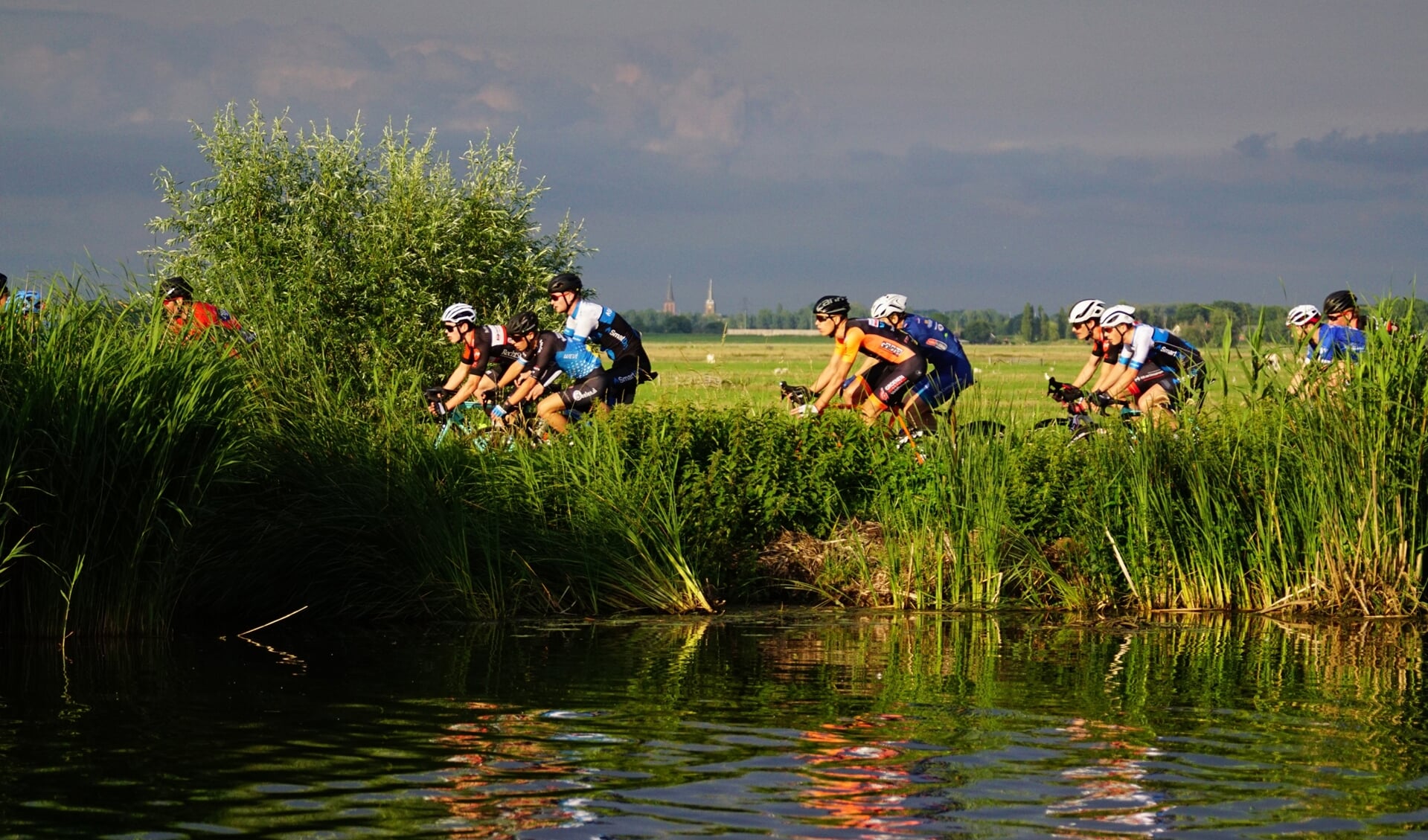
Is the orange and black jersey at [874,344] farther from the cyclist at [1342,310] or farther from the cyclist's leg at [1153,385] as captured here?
the cyclist at [1342,310]

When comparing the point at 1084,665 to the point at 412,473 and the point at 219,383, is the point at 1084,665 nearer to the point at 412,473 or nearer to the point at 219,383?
the point at 412,473

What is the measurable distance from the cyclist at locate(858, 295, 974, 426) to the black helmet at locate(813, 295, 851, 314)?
37 cm

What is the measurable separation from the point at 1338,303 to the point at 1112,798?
1097 cm

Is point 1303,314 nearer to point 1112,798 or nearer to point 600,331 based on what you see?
point 600,331

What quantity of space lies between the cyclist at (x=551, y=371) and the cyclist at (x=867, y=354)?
7.00ft

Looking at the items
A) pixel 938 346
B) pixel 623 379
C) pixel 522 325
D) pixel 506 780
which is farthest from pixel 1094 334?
pixel 506 780

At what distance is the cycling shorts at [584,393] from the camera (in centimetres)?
1691

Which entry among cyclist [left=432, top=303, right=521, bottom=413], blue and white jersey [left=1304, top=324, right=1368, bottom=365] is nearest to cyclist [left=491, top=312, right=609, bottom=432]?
cyclist [left=432, top=303, right=521, bottom=413]

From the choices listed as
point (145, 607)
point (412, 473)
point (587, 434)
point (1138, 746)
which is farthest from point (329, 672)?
point (1138, 746)

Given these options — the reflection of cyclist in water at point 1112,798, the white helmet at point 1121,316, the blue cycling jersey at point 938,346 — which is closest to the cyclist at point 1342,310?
the white helmet at point 1121,316

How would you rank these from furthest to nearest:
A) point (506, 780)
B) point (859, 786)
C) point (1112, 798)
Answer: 1. point (506, 780)
2. point (859, 786)
3. point (1112, 798)

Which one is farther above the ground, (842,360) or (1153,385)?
(842,360)

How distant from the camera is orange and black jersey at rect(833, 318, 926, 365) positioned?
1683 centimetres

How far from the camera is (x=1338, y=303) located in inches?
681
